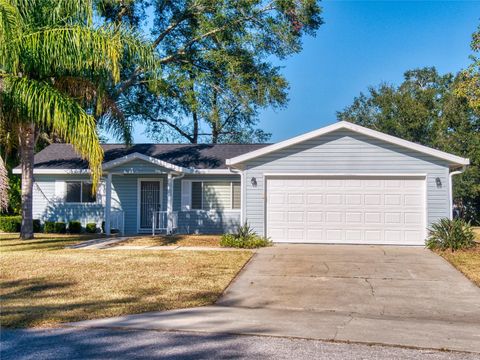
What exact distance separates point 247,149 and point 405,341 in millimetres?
15757

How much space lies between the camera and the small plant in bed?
13703mm

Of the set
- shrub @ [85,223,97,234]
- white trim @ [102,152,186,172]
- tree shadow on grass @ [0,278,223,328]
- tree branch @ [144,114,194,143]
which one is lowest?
tree shadow on grass @ [0,278,223,328]

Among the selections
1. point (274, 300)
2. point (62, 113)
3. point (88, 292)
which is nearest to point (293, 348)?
point (274, 300)

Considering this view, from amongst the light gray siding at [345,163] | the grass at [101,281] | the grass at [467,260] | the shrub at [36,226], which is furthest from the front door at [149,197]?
the grass at [467,260]

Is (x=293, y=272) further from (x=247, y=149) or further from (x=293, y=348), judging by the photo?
(x=247, y=149)

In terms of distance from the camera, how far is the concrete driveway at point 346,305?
19.1ft

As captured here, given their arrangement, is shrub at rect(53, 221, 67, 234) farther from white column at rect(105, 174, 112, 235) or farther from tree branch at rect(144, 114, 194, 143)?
tree branch at rect(144, 114, 194, 143)

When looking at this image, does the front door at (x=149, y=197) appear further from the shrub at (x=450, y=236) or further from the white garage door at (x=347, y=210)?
the shrub at (x=450, y=236)

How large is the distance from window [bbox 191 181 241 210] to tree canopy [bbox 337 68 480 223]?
15401 mm

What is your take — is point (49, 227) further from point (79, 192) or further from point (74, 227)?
point (79, 192)

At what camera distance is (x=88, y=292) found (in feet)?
25.9

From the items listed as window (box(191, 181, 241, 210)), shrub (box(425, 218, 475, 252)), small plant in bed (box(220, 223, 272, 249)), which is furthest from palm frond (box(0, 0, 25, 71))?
shrub (box(425, 218, 475, 252))

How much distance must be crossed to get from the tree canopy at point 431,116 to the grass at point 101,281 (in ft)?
67.9

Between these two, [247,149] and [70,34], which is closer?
[70,34]
